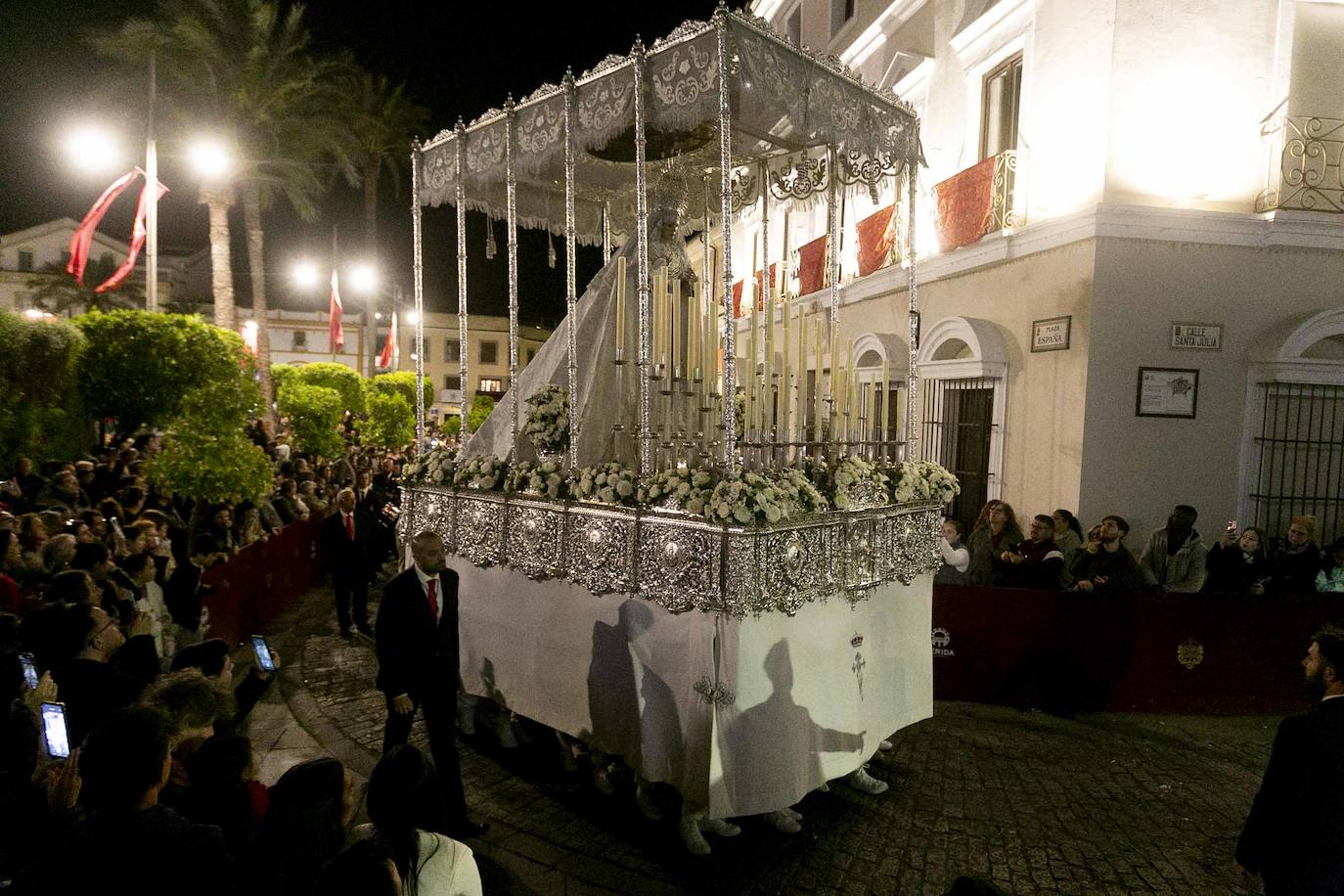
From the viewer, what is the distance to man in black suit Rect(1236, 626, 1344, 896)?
2785 mm

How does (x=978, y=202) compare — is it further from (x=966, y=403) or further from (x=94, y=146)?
(x=94, y=146)

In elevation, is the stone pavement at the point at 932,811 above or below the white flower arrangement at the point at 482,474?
below

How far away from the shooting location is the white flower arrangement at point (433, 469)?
6.10 metres

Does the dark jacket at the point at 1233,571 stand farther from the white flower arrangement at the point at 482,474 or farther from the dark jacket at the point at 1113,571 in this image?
the white flower arrangement at the point at 482,474

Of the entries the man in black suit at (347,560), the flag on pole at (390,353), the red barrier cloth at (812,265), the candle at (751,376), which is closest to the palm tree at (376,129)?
the flag on pole at (390,353)

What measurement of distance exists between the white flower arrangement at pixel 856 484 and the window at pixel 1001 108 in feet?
21.7

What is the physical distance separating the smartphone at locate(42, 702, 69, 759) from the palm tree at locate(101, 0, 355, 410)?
1760 centimetres

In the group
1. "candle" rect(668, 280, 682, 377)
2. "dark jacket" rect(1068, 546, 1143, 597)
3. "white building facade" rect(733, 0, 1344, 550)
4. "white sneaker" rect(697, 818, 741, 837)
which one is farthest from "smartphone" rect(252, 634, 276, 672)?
"white building facade" rect(733, 0, 1344, 550)

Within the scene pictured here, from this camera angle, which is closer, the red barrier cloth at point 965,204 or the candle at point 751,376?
the candle at point 751,376

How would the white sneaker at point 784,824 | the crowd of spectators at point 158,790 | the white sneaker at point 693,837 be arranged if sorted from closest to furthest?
the crowd of spectators at point 158,790, the white sneaker at point 693,837, the white sneaker at point 784,824

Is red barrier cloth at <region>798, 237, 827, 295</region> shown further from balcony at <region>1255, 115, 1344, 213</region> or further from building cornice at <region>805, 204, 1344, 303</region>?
balcony at <region>1255, 115, 1344, 213</region>

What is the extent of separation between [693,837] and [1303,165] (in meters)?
9.52

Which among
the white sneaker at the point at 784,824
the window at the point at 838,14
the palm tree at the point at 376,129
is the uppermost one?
the palm tree at the point at 376,129

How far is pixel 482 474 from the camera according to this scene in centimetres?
565
